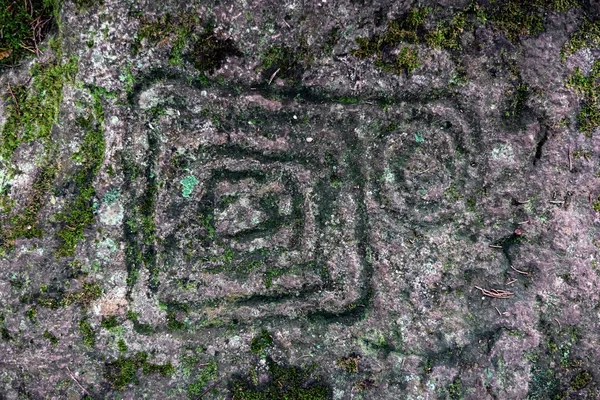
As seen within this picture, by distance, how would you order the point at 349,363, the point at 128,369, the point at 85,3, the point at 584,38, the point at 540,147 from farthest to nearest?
the point at 349,363 → the point at 128,369 → the point at 540,147 → the point at 584,38 → the point at 85,3

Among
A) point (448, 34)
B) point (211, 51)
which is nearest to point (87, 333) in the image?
point (211, 51)

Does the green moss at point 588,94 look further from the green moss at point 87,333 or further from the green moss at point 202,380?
the green moss at point 87,333

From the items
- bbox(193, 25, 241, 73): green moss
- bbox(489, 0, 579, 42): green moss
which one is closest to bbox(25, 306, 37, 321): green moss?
bbox(193, 25, 241, 73): green moss

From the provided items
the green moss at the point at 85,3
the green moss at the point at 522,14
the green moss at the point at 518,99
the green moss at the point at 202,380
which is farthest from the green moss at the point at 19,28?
the green moss at the point at 518,99

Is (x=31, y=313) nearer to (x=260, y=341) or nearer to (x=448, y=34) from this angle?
(x=260, y=341)

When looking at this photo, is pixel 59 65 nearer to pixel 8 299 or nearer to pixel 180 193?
pixel 180 193

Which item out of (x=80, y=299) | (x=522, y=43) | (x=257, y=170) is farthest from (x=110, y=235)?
(x=522, y=43)

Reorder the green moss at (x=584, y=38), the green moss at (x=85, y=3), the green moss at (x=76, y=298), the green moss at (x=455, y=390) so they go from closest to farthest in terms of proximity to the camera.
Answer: the green moss at (x=85, y=3)
the green moss at (x=584, y=38)
the green moss at (x=76, y=298)
the green moss at (x=455, y=390)
